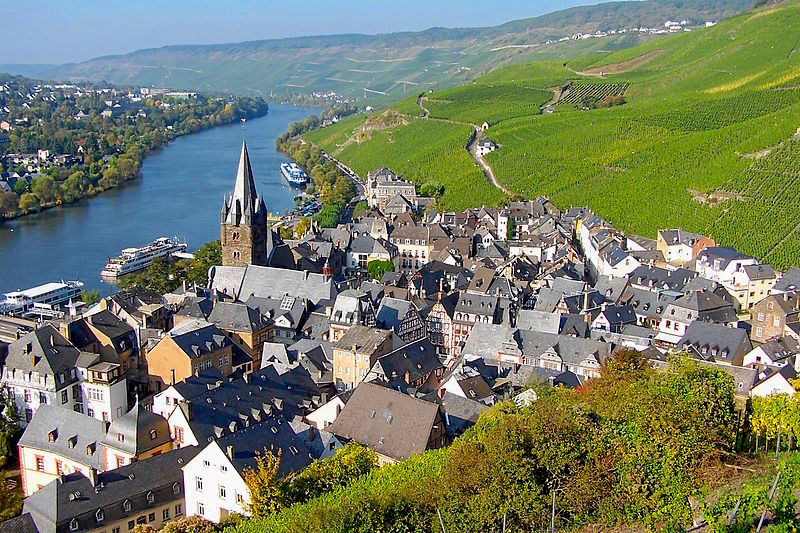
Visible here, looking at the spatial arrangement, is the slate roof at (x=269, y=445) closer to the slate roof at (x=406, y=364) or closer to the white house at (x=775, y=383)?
the slate roof at (x=406, y=364)

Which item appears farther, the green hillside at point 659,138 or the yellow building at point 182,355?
the green hillside at point 659,138

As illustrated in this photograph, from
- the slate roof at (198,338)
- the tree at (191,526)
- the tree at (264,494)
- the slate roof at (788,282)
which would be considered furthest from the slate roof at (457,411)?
the slate roof at (788,282)

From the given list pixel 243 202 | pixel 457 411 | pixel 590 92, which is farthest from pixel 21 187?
pixel 457 411

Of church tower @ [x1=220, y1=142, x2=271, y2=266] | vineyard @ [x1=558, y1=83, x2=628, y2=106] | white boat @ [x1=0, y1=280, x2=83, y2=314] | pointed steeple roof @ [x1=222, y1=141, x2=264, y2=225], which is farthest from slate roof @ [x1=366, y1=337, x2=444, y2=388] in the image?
vineyard @ [x1=558, y1=83, x2=628, y2=106]

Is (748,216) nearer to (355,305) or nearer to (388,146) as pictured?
(355,305)

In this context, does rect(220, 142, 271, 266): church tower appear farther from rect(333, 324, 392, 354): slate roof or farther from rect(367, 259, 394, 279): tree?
rect(333, 324, 392, 354): slate roof
